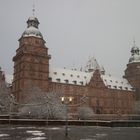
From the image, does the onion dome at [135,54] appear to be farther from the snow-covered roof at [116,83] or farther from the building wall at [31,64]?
the building wall at [31,64]

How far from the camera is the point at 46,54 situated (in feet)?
271

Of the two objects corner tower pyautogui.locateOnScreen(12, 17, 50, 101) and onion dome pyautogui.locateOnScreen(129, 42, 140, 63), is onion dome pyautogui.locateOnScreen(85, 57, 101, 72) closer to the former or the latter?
onion dome pyautogui.locateOnScreen(129, 42, 140, 63)

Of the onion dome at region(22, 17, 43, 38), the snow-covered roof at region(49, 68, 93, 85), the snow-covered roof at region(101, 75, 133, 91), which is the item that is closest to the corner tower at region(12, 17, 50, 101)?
the onion dome at region(22, 17, 43, 38)

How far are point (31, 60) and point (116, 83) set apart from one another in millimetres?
39631

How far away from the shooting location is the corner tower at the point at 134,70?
109m

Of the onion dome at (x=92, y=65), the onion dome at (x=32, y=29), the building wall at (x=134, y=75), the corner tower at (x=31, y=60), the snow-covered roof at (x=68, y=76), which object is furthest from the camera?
the onion dome at (x=92, y=65)

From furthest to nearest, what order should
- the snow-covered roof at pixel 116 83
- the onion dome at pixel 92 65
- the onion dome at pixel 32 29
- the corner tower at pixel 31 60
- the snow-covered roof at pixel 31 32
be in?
the onion dome at pixel 92 65, the snow-covered roof at pixel 116 83, the onion dome at pixel 32 29, the snow-covered roof at pixel 31 32, the corner tower at pixel 31 60

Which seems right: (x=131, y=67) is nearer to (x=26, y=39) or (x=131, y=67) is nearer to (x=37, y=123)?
(x=26, y=39)

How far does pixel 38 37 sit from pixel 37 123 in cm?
4380

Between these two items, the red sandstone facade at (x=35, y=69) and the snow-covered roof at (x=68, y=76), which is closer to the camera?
the red sandstone facade at (x=35, y=69)

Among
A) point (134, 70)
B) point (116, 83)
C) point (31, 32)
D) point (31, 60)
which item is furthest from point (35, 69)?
point (134, 70)

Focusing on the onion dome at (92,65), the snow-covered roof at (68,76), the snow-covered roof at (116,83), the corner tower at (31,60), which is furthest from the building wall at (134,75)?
the corner tower at (31,60)

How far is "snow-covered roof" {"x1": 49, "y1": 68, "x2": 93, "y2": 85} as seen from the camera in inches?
3524

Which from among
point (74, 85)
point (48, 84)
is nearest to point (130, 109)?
point (74, 85)
